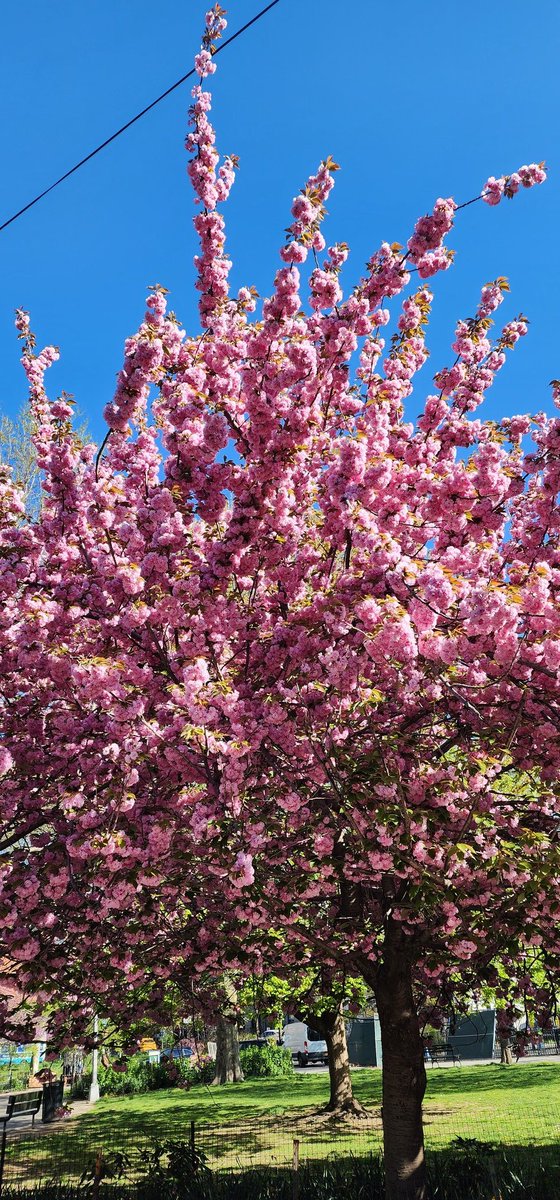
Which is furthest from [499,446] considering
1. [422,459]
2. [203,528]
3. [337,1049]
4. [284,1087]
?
[284,1087]

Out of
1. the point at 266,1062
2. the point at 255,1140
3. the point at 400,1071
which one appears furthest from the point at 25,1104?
the point at 400,1071

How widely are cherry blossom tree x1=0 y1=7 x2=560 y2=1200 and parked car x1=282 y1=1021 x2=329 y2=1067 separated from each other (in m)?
18.0

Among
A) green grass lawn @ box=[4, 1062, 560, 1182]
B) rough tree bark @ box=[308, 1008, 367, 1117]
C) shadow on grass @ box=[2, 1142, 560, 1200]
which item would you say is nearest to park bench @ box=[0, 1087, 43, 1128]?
green grass lawn @ box=[4, 1062, 560, 1182]

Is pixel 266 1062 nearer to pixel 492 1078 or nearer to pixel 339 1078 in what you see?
pixel 492 1078

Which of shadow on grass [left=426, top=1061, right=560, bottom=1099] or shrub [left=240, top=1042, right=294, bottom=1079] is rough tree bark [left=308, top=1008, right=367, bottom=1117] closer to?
shadow on grass [left=426, top=1061, right=560, bottom=1099]

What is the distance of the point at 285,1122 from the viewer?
16.1 meters

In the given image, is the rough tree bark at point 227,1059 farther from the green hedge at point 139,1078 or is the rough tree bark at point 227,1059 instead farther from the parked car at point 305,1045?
the parked car at point 305,1045

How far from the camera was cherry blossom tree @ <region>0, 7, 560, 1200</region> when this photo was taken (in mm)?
5855

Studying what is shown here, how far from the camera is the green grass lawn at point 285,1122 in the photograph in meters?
12.6

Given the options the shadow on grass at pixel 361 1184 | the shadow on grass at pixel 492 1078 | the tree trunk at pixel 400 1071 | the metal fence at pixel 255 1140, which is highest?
the tree trunk at pixel 400 1071

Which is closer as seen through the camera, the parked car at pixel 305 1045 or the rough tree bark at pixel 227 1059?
the rough tree bark at pixel 227 1059

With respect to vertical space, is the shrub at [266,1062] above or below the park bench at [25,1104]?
below

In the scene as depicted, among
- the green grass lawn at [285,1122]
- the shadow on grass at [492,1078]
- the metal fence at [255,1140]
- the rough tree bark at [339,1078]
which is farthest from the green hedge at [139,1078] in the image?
the rough tree bark at [339,1078]

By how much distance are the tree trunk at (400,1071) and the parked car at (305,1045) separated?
52.7 ft
